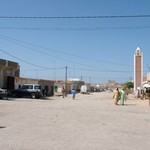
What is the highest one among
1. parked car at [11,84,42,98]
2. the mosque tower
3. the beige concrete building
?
the mosque tower

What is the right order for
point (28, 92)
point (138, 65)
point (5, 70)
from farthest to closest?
point (138, 65), point (5, 70), point (28, 92)

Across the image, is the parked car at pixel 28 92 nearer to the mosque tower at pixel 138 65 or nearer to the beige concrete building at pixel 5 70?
the beige concrete building at pixel 5 70

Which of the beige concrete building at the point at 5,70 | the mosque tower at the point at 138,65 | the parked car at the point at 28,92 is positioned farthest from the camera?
the mosque tower at the point at 138,65

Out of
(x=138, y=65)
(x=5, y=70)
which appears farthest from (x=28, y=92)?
(x=138, y=65)

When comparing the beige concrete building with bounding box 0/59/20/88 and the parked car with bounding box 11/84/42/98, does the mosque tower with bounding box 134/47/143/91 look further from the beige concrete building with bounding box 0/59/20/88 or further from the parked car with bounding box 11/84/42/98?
the parked car with bounding box 11/84/42/98

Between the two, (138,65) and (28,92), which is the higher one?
(138,65)

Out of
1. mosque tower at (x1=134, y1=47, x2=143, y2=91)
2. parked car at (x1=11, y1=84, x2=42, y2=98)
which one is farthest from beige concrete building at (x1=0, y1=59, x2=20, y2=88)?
mosque tower at (x1=134, y1=47, x2=143, y2=91)

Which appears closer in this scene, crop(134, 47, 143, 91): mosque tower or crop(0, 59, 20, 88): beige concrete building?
crop(0, 59, 20, 88): beige concrete building

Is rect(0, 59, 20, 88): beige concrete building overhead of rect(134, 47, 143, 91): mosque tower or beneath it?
beneath

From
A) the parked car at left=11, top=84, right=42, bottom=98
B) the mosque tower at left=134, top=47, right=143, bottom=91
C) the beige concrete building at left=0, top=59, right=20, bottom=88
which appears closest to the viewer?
the parked car at left=11, top=84, right=42, bottom=98

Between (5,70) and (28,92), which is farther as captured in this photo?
(5,70)

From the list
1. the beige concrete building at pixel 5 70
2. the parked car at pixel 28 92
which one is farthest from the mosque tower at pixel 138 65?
the parked car at pixel 28 92

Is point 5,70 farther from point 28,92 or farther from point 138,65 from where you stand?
point 138,65

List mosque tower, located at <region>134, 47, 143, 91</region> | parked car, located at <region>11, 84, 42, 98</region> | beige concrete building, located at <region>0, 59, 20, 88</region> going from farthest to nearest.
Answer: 1. mosque tower, located at <region>134, 47, 143, 91</region>
2. beige concrete building, located at <region>0, 59, 20, 88</region>
3. parked car, located at <region>11, 84, 42, 98</region>
